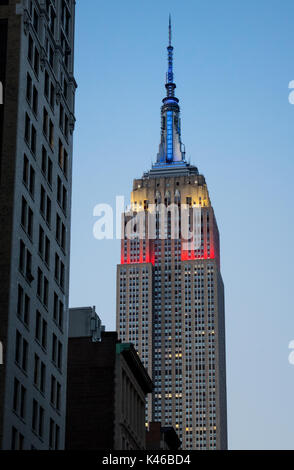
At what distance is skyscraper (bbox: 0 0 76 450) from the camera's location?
228 feet

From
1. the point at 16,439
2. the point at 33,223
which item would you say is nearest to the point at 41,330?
the point at 33,223

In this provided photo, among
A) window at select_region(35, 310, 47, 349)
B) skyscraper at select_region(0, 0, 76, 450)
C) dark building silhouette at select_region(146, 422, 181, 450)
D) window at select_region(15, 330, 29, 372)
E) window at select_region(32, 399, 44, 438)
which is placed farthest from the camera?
dark building silhouette at select_region(146, 422, 181, 450)

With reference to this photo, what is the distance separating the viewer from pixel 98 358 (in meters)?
104

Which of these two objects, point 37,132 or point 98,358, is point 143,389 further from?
point 37,132

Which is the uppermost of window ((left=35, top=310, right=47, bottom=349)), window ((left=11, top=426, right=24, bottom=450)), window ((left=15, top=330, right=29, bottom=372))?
window ((left=35, top=310, right=47, bottom=349))

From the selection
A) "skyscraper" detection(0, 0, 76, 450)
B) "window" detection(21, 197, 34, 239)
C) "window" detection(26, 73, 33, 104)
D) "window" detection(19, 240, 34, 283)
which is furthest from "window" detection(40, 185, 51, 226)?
"window" detection(26, 73, 33, 104)

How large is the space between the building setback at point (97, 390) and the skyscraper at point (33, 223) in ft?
65.4

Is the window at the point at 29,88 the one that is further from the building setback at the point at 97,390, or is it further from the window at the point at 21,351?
the building setback at the point at 97,390

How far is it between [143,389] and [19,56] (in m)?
52.4

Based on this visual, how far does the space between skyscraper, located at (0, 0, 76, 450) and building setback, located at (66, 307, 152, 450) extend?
785 inches

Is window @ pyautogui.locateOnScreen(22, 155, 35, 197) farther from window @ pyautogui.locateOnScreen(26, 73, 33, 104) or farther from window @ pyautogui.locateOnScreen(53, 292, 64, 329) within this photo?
window @ pyautogui.locateOnScreen(53, 292, 64, 329)

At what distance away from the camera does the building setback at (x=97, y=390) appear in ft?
331
